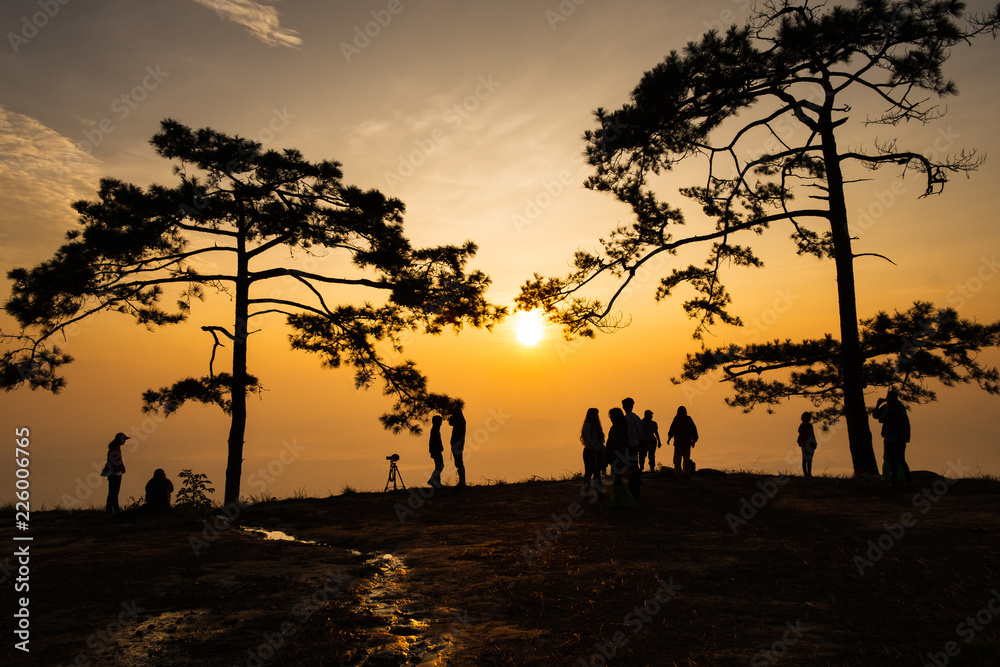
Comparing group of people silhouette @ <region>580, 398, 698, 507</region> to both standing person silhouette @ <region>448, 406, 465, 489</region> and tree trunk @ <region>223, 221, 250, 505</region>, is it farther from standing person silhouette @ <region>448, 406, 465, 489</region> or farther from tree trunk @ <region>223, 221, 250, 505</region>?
tree trunk @ <region>223, 221, 250, 505</region>

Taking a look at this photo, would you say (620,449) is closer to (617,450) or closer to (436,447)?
(617,450)

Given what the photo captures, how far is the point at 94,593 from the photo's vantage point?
7.25 m

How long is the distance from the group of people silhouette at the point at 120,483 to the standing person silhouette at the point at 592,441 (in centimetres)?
1054

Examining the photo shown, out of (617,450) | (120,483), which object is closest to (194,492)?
(120,483)

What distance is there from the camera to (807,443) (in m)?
18.6

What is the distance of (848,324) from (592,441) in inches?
306

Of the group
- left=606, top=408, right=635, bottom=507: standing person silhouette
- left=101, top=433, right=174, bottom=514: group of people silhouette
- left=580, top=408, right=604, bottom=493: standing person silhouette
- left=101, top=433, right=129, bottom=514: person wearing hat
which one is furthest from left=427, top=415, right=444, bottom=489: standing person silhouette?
left=101, top=433, right=129, bottom=514: person wearing hat

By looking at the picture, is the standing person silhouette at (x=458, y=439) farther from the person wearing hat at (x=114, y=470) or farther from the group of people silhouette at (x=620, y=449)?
the person wearing hat at (x=114, y=470)

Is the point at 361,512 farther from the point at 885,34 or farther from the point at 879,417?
the point at 885,34

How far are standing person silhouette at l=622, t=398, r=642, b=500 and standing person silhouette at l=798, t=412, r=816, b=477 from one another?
8.46m

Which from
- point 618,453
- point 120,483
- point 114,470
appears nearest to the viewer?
point 618,453

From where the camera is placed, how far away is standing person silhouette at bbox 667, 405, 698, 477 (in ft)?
51.0

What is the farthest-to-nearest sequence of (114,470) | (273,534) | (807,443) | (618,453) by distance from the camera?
(807,443)
(114,470)
(618,453)
(273,534)

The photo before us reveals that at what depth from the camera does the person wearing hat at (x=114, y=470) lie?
14750 millimetres
